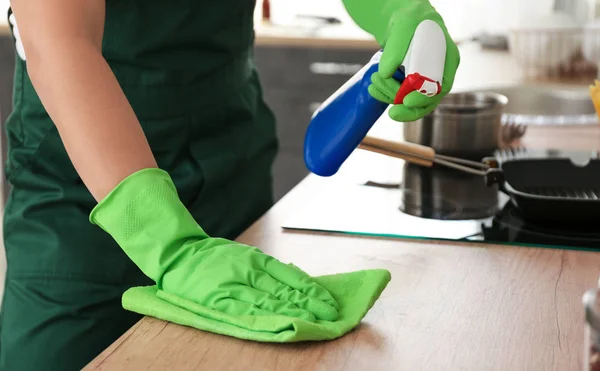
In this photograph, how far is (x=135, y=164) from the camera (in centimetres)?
96

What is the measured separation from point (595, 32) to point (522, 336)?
72.0 inches

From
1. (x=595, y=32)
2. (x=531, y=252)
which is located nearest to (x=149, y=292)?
(x=531, y=252)

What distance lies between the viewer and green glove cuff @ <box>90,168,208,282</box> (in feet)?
3.07

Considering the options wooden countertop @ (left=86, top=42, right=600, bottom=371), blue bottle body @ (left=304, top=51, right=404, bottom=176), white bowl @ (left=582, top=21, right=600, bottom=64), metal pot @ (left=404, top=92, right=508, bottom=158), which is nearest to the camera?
wooden countertop @ (left=86, top=42, right=600, bottom=371)

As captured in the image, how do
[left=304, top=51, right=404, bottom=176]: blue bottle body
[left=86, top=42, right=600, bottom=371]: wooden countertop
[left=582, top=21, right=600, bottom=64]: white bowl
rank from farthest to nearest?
[left=582, top=21, right=600, bottom=64]: white bowl
[left=304, top=51, right=404, bottom=176]: blue bottle body
[left=86, top=42, right=600, bottom=371]: wooden countertop

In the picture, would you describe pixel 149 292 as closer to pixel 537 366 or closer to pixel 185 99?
pixel 537 366

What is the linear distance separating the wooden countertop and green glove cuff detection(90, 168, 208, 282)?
83mm

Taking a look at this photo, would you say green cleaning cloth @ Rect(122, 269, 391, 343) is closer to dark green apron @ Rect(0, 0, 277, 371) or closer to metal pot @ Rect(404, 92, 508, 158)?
dark green apron @ Rect(0, 0, 277, 371)

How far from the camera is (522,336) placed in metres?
0.85

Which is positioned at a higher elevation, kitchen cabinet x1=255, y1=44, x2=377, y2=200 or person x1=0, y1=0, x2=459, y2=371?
person x1=0, y1=0, x2=459, y2=371

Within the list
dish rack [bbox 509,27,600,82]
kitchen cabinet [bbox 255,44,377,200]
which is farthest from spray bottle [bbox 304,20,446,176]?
kitchen cabinet [bbox 255,44,377,200]

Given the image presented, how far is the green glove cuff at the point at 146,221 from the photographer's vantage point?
36.8 inches

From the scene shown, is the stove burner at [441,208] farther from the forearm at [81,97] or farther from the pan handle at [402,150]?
the forearm at [81,97]

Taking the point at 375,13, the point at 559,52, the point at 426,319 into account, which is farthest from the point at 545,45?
the point at 426,319
